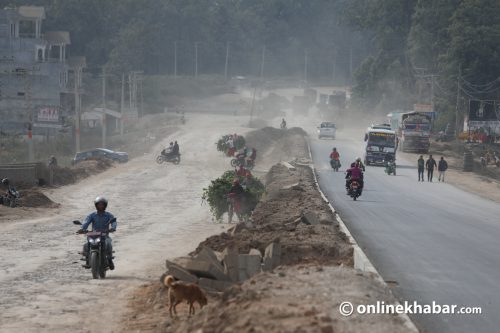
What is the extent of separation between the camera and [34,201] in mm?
36906

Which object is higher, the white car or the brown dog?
the brown dog

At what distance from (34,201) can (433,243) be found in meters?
18.6

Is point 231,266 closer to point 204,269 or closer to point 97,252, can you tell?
point 204,269

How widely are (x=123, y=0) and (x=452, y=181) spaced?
4717 inches

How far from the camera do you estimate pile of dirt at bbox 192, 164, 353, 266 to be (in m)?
17.7

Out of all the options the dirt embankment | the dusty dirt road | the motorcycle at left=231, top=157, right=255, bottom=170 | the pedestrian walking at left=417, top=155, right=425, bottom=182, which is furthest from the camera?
the motorcycle at left=231, top=157, right=255, bottom=170

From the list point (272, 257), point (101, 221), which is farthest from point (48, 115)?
point (272, 257)

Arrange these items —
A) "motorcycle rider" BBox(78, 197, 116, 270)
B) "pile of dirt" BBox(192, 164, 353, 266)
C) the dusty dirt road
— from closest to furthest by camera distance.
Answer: the dusty dirt road → "pile of dirt" BBox(192, 164, 353, 266) → "motorcycle rider" BBox(78, 197, 116, 270)

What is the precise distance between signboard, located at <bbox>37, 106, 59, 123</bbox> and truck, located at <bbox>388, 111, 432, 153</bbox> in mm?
29782

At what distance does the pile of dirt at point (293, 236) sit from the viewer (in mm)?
17672

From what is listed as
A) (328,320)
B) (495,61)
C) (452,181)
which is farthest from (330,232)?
(495,61)

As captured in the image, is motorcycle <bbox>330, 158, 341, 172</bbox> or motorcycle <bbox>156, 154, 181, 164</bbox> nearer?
motorcycle <bbox>330, 158, 341, 172</bbox>

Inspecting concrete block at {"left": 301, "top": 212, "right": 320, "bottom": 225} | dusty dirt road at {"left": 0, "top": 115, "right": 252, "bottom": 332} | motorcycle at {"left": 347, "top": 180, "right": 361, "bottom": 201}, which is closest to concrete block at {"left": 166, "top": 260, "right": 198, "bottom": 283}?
dusty dirt road at {"left": 0, "top": 115, "right": 252, "bottom": 332}

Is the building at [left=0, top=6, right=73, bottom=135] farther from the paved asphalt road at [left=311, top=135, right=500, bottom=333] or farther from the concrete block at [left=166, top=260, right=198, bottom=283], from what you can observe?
the concrete block at [left=166, top=260, right=198, bottom=283]
